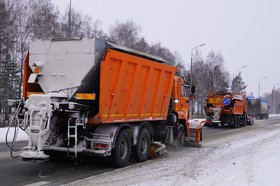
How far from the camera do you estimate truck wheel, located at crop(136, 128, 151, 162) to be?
10530 millimetres

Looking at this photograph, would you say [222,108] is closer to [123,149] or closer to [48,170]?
[123,149]

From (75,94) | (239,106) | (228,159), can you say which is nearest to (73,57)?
(75,94)

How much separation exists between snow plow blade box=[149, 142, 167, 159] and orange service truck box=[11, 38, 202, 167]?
27.0 inches

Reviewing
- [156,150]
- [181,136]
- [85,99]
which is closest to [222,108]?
[181,136]

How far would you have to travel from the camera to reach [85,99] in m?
8.66

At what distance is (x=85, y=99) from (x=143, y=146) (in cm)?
300

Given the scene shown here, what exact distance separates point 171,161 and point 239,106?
20.5 metres

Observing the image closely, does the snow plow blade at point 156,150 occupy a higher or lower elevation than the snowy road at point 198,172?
higher

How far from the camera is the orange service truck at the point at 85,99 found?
27.1ft

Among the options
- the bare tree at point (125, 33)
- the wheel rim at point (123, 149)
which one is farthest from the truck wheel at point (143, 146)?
the bare tree at point (125, 33)

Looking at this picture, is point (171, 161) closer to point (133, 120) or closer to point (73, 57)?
point (133, 120)

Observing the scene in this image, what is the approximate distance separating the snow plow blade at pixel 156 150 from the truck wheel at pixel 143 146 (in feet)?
1.07

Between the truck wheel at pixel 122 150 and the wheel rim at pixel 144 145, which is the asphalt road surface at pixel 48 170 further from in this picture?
the wheel rim at pixel 144 145

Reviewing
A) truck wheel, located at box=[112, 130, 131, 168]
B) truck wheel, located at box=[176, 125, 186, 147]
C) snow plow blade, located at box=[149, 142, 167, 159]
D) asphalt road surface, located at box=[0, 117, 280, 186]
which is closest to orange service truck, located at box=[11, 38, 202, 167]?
truck wheel, located at box=[112, 130, 131, 168]
